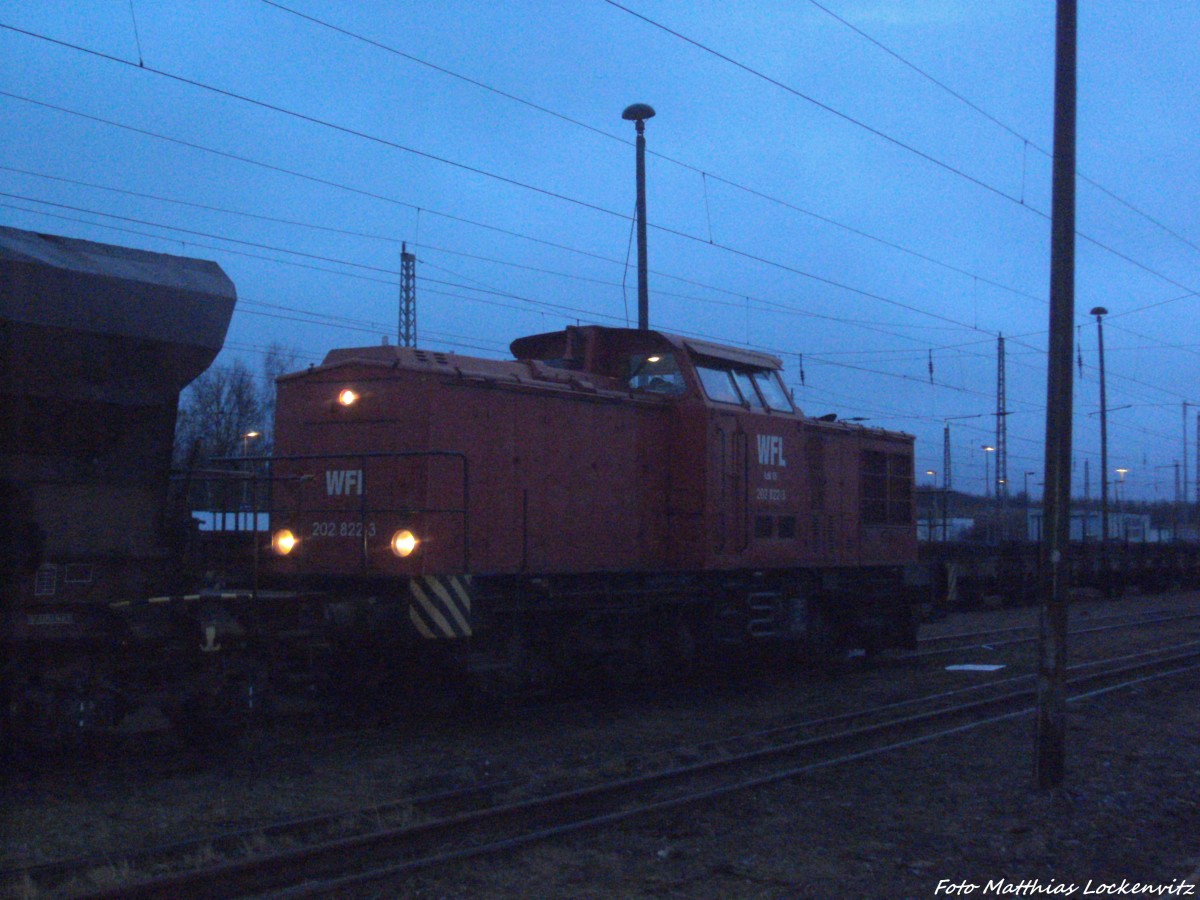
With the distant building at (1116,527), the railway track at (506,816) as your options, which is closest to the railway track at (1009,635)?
the railway track at (506,816)

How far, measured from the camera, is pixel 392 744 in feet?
30.7

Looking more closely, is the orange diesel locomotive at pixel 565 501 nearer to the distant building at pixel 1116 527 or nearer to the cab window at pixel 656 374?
the cab window at pixel 656 374

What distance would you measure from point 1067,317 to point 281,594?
255 inches

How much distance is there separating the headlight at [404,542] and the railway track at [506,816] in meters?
2.60

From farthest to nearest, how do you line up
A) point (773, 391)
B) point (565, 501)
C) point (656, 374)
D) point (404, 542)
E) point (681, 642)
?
1. point (773, 391)
2. point (656, 374)
3. point (681, 642)
4. point (565, 501)
5. point (404, 542)

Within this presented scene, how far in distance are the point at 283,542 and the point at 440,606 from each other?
2.15 meters

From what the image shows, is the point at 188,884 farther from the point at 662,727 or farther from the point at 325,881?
the point at 662,727

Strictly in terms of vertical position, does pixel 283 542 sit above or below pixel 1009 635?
above

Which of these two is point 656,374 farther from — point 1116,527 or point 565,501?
point 1116,527

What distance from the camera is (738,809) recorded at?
740cm

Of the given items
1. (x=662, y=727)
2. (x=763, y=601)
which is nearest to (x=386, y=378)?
(x=662, y=727)

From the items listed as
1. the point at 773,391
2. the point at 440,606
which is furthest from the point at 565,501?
the point at 773,391

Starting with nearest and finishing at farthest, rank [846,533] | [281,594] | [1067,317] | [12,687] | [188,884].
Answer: [188,884] < [12,687] < [1067,317] < [281,594] < [846,533]

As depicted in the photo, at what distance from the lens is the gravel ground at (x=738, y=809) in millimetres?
5949
